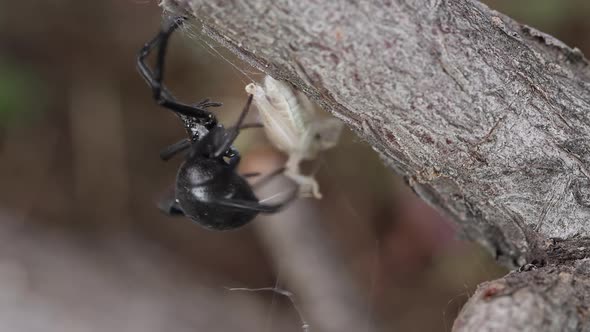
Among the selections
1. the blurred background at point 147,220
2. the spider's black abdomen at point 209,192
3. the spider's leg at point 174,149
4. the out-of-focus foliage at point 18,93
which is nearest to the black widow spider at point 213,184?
the spider's black abdomen at point 209,192

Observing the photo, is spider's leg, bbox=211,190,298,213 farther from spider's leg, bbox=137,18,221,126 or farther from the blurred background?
the blurred background

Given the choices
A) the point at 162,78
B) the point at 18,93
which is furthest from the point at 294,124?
the point at 18,93

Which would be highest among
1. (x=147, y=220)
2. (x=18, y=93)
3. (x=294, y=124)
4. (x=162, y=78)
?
(x=162, y=78)

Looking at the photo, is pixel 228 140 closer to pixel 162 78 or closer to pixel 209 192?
pixel 209 192

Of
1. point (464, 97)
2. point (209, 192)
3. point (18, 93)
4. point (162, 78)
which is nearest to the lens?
point (464, 97)

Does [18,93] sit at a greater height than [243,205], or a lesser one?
lesser

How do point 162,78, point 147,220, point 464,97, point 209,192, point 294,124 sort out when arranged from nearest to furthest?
point 464,97
point 162,78
point 209,192
point 294,124
point 147,220

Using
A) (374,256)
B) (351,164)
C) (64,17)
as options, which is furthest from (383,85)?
(64,17)

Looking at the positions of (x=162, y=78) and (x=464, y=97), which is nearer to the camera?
(x=464, y=97)
